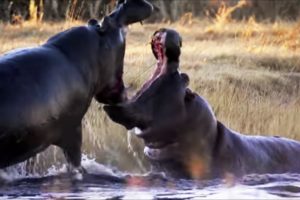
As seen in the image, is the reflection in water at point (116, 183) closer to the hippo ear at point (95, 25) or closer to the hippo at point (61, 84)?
the hippo at point (61, 84)

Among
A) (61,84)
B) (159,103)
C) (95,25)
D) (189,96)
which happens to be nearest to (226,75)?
(189,96)

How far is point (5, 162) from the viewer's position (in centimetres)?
614

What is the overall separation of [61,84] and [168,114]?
100 centimetres

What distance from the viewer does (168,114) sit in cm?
705

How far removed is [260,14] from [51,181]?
1906 cm

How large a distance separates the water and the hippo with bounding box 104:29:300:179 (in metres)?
0.10

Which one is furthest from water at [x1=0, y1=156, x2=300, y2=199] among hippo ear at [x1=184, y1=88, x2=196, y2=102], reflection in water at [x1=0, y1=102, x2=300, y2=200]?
hippo ear at [x1=184, y1=88, x2=196, y2=102]

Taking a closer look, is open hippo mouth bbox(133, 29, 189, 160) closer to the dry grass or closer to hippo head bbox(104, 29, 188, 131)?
hippo head bbox(104, 29, 188, 131)

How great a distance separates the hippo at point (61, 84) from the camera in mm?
6098

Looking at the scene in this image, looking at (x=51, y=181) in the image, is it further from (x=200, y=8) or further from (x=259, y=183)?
(x=200, y=8)

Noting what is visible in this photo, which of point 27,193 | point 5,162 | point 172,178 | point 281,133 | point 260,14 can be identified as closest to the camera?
point 5,162

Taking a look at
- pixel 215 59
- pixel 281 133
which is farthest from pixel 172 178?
pixel 215 59

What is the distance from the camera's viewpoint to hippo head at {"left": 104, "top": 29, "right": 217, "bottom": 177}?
6.85 m

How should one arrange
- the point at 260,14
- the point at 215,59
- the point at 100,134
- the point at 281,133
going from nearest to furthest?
the point at 100,134
the point at 281,133
the point at 215,59
the point at 260,14
